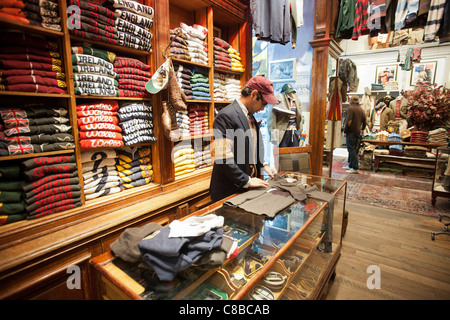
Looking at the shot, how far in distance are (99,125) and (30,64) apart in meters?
0.53

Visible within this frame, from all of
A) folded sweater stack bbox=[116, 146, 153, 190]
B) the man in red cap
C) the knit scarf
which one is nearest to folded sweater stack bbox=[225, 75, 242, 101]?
the man in red cap

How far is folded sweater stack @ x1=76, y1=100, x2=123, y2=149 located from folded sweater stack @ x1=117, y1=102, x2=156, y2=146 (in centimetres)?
5

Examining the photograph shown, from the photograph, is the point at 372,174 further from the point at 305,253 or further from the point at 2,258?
the point at 2,258

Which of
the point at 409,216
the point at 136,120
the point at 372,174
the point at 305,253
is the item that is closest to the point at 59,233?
the point at 136,120

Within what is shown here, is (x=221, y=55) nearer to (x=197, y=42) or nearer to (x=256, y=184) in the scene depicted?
(x=197, y=42)

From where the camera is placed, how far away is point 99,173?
6.27 feet

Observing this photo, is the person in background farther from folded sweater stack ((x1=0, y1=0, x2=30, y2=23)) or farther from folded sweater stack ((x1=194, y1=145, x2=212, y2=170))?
folded sweater stack ((x1=0, y1=0, x2=30, y2=23))

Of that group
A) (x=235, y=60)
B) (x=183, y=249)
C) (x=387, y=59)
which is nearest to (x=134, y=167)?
(x=183, y=249)

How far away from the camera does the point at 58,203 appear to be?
1.60 meters

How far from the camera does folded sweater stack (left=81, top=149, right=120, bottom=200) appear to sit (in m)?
1.82

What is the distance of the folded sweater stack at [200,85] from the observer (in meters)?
2.65

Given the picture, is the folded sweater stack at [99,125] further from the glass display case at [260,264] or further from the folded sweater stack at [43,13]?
the glass display case at [260,264]

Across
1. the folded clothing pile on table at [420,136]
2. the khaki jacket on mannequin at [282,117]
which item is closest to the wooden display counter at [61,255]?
the khaki jacket on mannequin at [282,117]
